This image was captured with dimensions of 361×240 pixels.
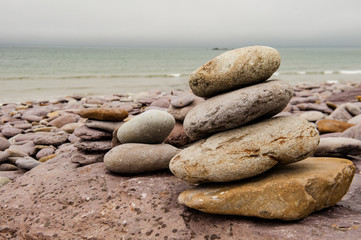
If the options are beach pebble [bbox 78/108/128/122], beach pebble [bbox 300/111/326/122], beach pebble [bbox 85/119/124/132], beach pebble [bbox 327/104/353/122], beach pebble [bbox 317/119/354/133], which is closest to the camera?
beach pebble [bbox 78/108/128/122]

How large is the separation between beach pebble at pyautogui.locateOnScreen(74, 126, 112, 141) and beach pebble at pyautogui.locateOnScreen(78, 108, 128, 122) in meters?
0.19

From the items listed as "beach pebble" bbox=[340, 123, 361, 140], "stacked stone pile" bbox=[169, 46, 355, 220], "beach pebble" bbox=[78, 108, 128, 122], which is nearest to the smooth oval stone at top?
"stacked stone pile" bbox=[169, 46, 355, 220]

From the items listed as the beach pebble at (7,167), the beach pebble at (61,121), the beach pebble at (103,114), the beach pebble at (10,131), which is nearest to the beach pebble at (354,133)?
the beach pebble at (103,114)

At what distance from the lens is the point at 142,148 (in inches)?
148

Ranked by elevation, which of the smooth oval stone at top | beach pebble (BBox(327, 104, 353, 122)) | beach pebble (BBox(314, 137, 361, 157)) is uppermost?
the smooth oval stone at top

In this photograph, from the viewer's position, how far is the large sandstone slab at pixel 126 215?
2.55 meters

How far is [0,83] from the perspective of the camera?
19109 mm

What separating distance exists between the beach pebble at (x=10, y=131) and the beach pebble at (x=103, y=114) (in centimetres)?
442

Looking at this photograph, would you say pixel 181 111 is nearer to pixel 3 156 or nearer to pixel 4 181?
pixel 4 181

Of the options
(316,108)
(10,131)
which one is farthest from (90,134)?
(316,108)

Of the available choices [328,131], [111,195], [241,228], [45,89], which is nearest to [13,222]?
[111,195]

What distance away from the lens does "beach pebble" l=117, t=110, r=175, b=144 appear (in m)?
3.86

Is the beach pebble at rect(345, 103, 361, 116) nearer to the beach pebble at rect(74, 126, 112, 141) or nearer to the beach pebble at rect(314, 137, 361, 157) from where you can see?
the beach pebble at rect(314, 137, 361, 157)

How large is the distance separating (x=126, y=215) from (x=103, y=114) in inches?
74.0
